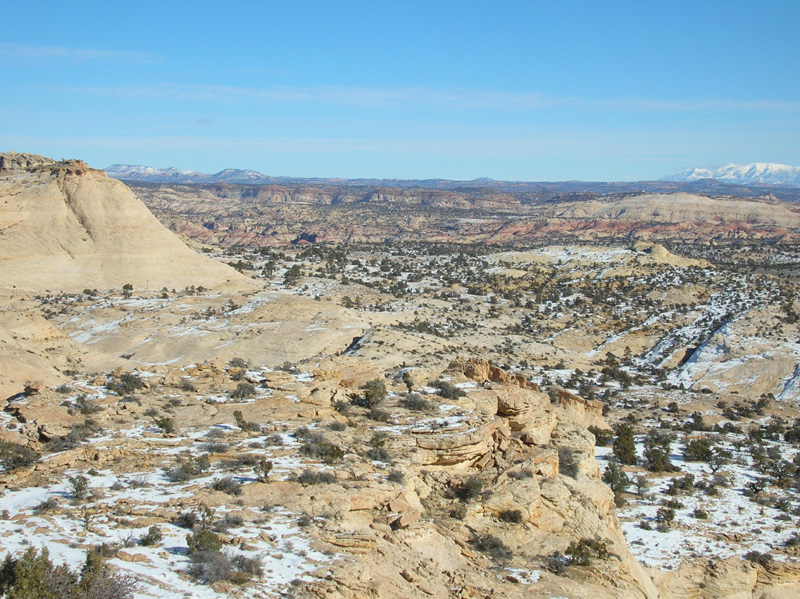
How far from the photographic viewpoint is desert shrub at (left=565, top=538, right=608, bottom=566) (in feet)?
34.6

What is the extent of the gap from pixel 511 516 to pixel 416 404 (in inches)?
161

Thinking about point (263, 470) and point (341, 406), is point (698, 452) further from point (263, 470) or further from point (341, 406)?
point (263, 470)

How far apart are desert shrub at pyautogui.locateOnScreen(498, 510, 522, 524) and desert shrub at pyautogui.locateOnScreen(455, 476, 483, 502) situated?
0.54 m

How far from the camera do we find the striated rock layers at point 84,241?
4094 cm

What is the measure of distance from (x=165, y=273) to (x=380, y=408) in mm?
32844

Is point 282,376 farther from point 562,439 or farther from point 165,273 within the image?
point 165,273

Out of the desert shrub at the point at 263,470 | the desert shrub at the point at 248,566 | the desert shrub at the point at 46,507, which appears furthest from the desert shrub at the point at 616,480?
the desert shrub at the point at 46,507

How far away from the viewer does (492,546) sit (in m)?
10.4

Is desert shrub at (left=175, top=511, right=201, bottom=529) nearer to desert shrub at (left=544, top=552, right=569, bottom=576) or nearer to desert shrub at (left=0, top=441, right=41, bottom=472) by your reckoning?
desert shrub at (left=0, top=441, right=41, bottom=472)

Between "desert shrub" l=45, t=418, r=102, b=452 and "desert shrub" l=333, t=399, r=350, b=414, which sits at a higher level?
"desert shrub" l=45, t=418, r=102, b=452

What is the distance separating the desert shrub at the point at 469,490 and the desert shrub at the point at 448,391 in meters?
3.86

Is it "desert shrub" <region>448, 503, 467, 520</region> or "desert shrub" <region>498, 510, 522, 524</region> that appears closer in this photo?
"desert shrub" <region>448, 503, 467, 520</region>

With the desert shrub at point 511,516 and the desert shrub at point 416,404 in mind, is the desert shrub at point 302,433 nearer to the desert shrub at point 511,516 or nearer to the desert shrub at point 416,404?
the desert shrub at point 416,404

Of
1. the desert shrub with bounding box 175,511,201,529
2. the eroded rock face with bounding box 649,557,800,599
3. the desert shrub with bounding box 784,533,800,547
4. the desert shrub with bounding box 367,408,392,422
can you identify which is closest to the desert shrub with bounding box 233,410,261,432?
the desert shrub with bounding box 367,408,392,422
